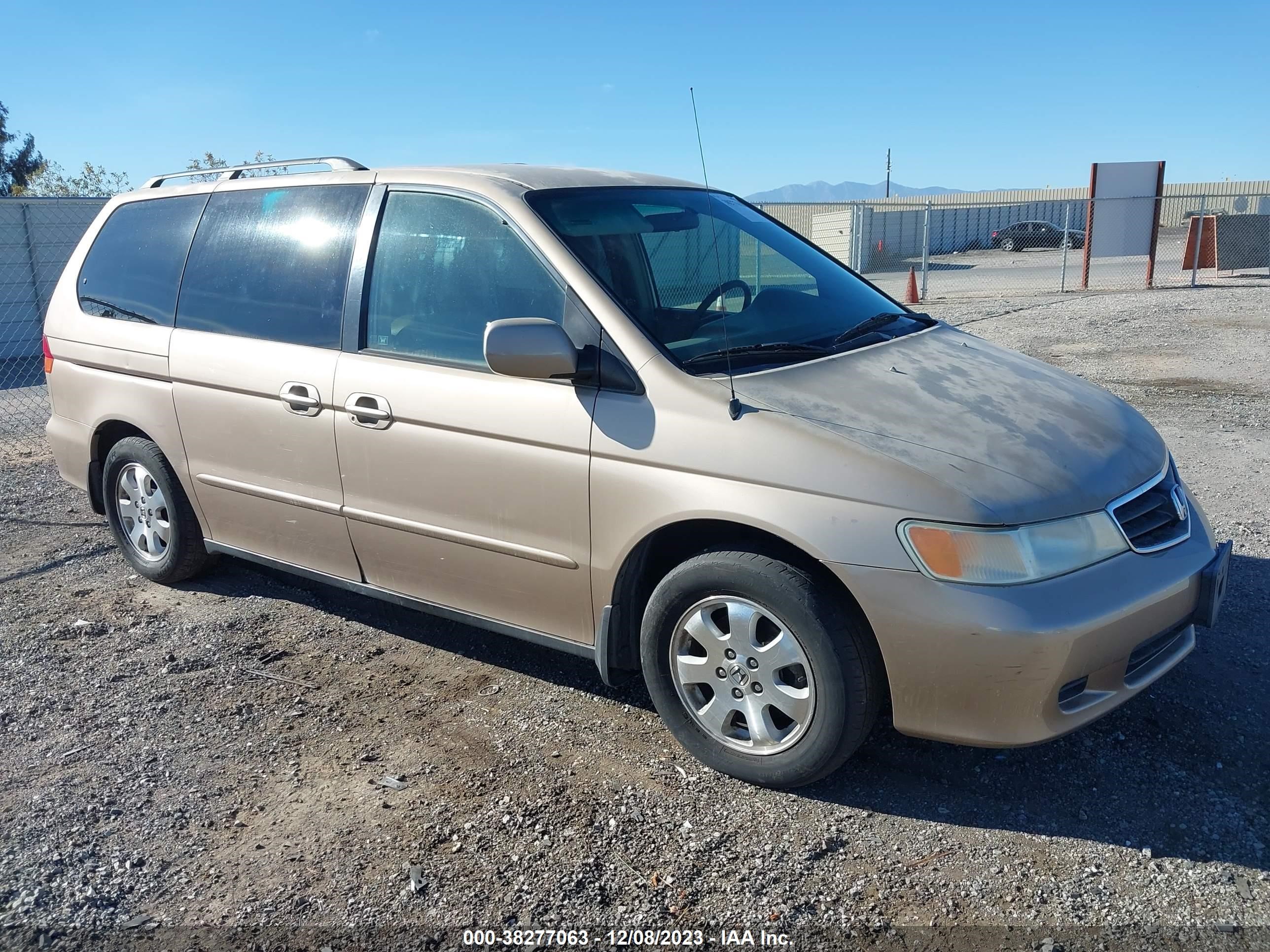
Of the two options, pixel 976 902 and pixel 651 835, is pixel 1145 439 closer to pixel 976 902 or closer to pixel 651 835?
pixel 976 902

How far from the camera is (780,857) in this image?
287 cm

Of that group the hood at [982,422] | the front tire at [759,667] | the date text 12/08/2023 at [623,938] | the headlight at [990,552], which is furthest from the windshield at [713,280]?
the date text 12/08/2023 at [623,938]

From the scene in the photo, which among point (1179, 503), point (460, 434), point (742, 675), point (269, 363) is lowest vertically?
point (742, 675)

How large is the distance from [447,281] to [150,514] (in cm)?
234

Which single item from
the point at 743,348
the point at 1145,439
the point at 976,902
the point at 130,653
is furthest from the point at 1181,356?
the point at 130,653

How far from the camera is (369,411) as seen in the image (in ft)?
12.6

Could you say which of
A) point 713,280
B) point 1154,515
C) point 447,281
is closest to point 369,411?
point 447,281

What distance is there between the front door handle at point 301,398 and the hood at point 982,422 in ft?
5.82

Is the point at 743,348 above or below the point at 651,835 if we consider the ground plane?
above

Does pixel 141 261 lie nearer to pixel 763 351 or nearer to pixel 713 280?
pixel 713 280

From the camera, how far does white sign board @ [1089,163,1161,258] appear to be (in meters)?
18.9

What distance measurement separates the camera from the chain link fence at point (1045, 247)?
18938 mm

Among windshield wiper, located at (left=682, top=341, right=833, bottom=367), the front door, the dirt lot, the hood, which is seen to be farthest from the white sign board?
the front door

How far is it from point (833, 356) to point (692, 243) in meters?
0.85
